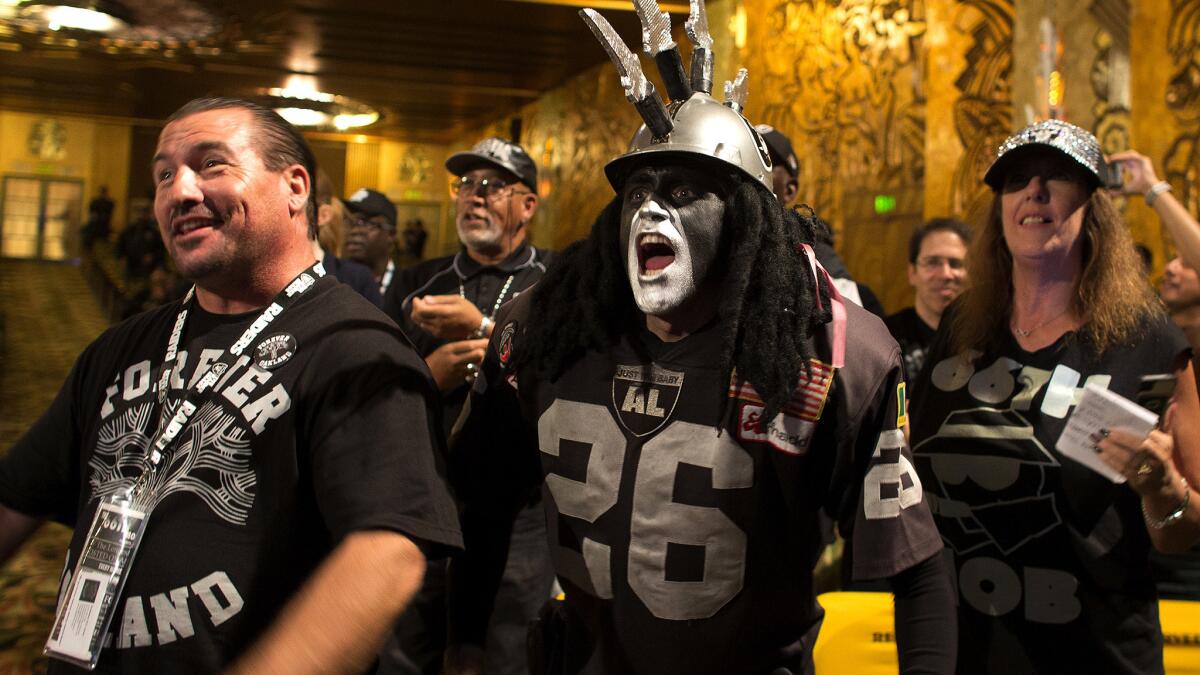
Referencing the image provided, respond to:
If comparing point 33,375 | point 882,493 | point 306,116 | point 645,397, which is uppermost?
point 306,116

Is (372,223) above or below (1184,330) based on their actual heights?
above

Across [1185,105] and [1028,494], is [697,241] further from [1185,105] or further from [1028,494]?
[1185,105]

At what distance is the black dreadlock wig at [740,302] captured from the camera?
5.95 feet

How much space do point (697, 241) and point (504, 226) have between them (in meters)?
2.33

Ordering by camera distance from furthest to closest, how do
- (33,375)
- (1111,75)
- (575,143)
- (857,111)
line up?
(575,143)
(33,375)
(857,111)
(1111,75)

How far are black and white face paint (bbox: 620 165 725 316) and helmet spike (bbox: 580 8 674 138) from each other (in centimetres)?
8

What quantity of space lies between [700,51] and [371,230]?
410 centimetres

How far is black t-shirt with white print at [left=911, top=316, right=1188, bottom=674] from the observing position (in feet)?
7.90

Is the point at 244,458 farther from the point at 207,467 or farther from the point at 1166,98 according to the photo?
the point at 1166,98

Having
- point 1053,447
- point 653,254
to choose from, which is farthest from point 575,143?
point 653,254

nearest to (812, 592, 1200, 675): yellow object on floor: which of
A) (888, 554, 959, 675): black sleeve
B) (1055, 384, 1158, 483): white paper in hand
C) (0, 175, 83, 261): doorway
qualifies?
(1055, 384, 1158, 483): white paper in hand

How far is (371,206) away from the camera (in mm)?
5875

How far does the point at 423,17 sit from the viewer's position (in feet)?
37.9

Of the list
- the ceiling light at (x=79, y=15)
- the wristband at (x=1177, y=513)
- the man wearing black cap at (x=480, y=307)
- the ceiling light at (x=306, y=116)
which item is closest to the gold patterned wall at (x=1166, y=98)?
the man wearing black cap at (x=480, y=307)
